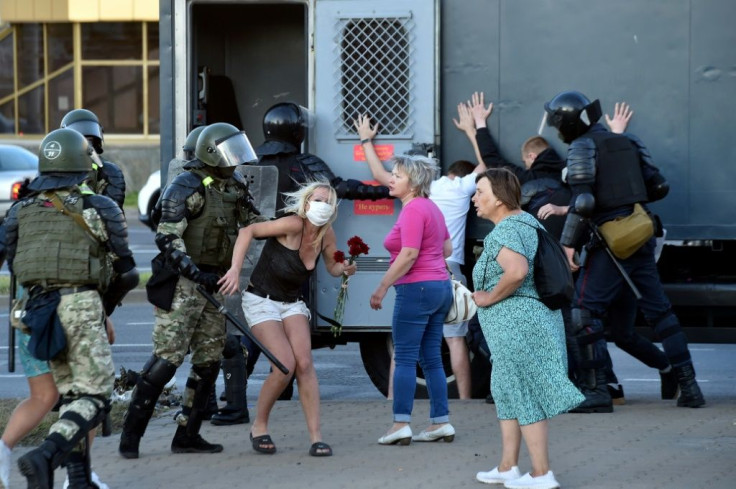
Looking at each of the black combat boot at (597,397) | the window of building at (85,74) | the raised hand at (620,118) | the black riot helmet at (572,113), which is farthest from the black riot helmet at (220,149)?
the window of building at (85,74)

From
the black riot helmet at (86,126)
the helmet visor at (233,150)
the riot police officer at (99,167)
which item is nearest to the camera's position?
the helmet visor at (233,150)

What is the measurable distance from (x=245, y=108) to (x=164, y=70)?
2421 mm

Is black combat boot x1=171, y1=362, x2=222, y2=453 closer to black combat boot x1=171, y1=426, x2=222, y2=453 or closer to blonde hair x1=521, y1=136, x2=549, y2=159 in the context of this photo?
black combat boot x1=171, y1=426, x2=222, y2=453

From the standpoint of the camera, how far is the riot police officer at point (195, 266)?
7133 millimetres

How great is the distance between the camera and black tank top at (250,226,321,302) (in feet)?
24.1

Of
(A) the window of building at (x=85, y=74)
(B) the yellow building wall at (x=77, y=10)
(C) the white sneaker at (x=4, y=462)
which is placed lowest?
(C) the white sneaker at (x=4, y=462)

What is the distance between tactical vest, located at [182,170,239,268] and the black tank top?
221mm

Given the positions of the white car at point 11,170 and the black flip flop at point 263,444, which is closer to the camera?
the black flip flop at point 263,444

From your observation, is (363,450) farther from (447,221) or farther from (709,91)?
(709,91)

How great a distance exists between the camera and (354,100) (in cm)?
902

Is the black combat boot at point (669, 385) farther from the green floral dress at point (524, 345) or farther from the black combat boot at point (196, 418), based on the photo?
the black combat boot at point (196, 418)

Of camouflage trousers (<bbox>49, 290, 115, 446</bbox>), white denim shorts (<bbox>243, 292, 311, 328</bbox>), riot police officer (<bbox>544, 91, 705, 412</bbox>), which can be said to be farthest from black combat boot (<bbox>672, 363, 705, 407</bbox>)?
camouflage trousers (<bbox>49, 290, 115, 446</bbox>)

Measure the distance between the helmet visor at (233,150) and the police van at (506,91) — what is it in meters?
1.88

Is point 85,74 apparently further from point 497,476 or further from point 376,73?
point 497,476
